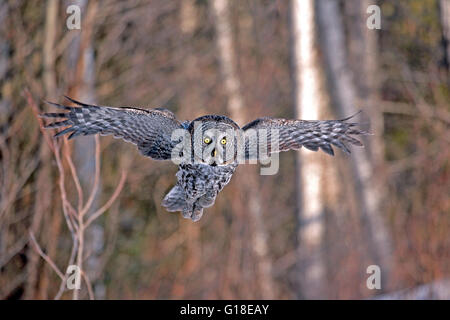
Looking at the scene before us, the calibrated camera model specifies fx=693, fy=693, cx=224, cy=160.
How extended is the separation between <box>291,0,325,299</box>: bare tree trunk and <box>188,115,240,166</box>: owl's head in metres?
5.11

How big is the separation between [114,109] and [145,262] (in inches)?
265

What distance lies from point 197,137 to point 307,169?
17.8 feet

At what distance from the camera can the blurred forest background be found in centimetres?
688

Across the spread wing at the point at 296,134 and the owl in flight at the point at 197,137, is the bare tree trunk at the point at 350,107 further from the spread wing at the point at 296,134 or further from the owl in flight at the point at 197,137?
the owl in flight at the point at 197,137

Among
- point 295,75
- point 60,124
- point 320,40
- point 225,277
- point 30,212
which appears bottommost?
point 225,277

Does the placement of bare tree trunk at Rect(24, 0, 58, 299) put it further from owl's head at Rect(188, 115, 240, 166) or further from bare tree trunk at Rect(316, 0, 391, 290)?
bare tree trunk at Rect(316, 0, 391, 290)

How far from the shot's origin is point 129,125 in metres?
4.24

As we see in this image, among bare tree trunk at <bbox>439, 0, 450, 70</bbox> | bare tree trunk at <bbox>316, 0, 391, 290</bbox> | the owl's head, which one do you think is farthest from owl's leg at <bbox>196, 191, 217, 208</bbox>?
bare tree trunk at <bbox>316, 0, 391, 290</bbox>

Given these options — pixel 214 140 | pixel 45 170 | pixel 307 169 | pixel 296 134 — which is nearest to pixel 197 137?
pixel 214 140

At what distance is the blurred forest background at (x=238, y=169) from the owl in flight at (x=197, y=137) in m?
2.02

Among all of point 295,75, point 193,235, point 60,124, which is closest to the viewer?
point 60,124

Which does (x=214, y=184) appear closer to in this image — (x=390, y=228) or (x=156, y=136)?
(x=156, y=136)
